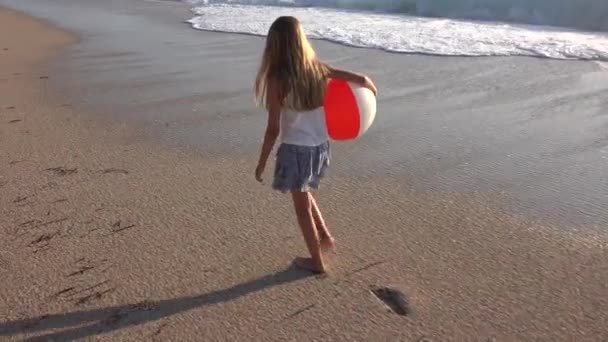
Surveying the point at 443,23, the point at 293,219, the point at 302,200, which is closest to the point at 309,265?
the point at 302,200

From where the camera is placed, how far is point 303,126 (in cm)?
322

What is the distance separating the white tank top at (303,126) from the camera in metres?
3.22

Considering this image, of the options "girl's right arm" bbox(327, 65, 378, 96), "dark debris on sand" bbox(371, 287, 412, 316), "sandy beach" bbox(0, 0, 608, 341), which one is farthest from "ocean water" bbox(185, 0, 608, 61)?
"dark debris on sand" bbox(371, 287, 412, 316)

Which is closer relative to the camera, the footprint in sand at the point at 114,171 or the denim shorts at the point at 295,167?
the denim shorts at the point at 295,167

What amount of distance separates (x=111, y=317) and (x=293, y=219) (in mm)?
1351

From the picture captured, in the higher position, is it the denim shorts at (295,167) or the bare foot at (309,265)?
the denim shorts at (295,167)

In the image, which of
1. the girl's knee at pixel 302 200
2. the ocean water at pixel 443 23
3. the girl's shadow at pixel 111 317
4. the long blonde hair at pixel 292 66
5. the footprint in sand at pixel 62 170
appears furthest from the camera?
the ocean water at pixel 443 23

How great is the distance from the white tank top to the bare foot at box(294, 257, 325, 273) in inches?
25.5

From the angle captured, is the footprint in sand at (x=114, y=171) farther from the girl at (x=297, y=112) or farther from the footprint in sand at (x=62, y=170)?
the girl at (x=297, y=112)

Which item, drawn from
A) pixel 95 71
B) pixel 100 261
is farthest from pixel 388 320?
pixel 95 71

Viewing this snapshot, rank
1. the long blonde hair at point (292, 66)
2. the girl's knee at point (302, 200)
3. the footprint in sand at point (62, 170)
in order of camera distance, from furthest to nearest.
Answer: the footprint in sand at point (62, 170), the girl's knee at point (302, 200), the long blonde hair at point (292, 66)

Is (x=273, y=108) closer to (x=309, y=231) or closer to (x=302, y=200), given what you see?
(x=302, y=200)

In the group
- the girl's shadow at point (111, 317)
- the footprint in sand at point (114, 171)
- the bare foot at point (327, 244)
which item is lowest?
the girl's shadow at point (111, 317)

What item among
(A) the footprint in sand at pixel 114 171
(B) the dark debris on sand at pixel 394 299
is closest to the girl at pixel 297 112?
(B) the dark debris on sand at pixel 394 299
